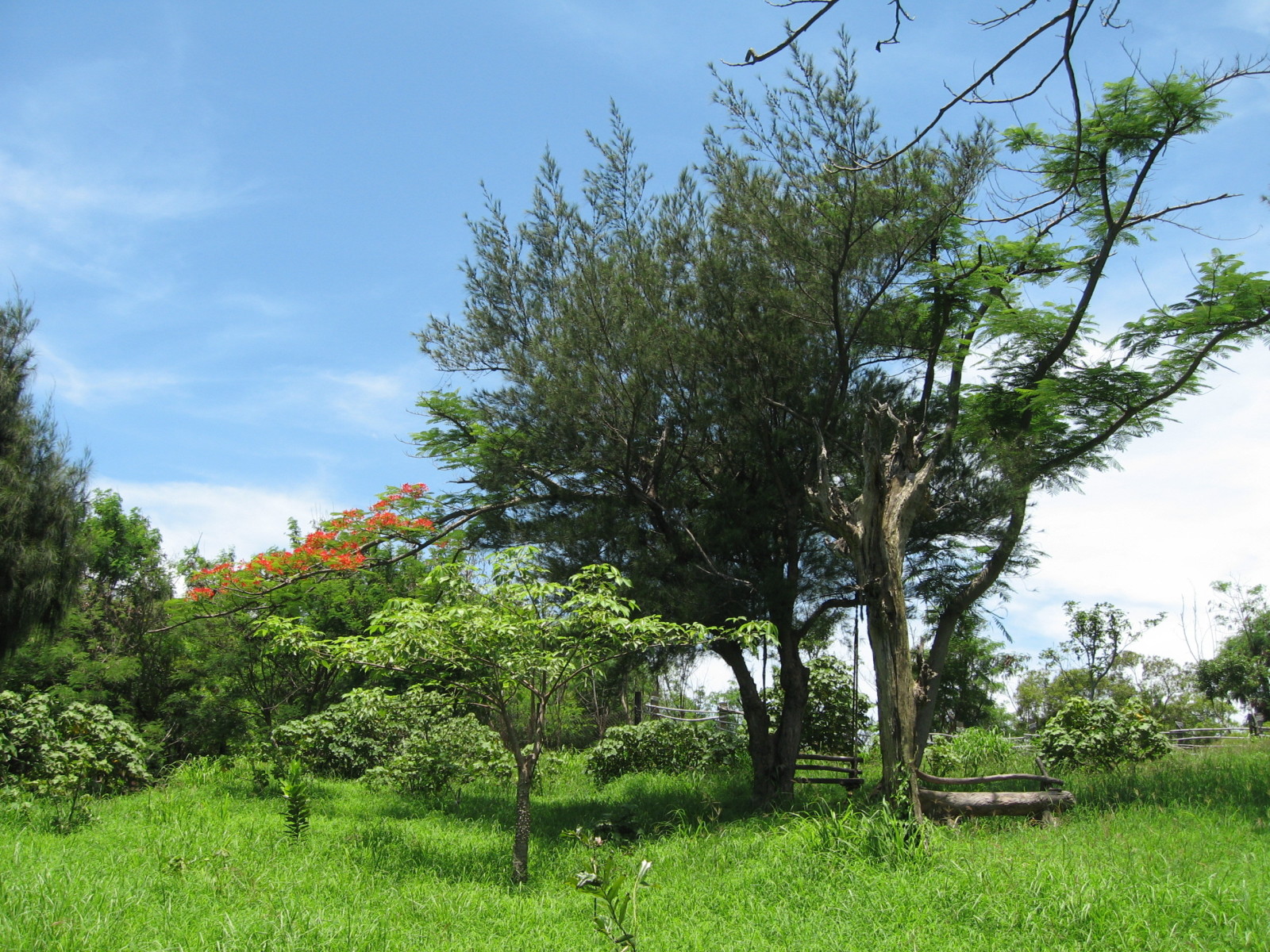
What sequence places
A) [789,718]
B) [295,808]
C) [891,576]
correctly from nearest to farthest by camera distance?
[891,576] < [295,808] < [789,718]

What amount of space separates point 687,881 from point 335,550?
6985mm

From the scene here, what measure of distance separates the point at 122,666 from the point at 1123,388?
44.2 ft

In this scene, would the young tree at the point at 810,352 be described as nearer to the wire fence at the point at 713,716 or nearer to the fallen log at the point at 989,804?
the fallen log at the point at 989,804

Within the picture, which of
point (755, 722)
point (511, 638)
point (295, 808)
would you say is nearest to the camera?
point (511, 638)

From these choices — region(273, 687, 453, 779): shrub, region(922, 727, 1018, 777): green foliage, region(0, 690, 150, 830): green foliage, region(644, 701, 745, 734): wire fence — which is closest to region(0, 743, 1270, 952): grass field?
region(0, 690, 150, 830): green foliage

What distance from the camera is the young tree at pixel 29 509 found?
34.4 feet

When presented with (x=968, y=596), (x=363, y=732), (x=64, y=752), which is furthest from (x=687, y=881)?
(x=363, y=732)

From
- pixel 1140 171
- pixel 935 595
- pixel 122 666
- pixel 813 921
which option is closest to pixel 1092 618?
pixel 935 595

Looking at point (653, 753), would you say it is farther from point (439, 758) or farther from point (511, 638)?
point (511, 638)

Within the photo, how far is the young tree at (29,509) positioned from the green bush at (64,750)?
2068 millimetres

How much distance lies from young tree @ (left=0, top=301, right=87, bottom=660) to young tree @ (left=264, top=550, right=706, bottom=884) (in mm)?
5503

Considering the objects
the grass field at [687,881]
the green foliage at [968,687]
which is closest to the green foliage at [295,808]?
the grass field at [687,881]

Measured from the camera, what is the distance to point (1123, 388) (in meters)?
8.35

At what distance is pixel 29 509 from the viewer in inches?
422
